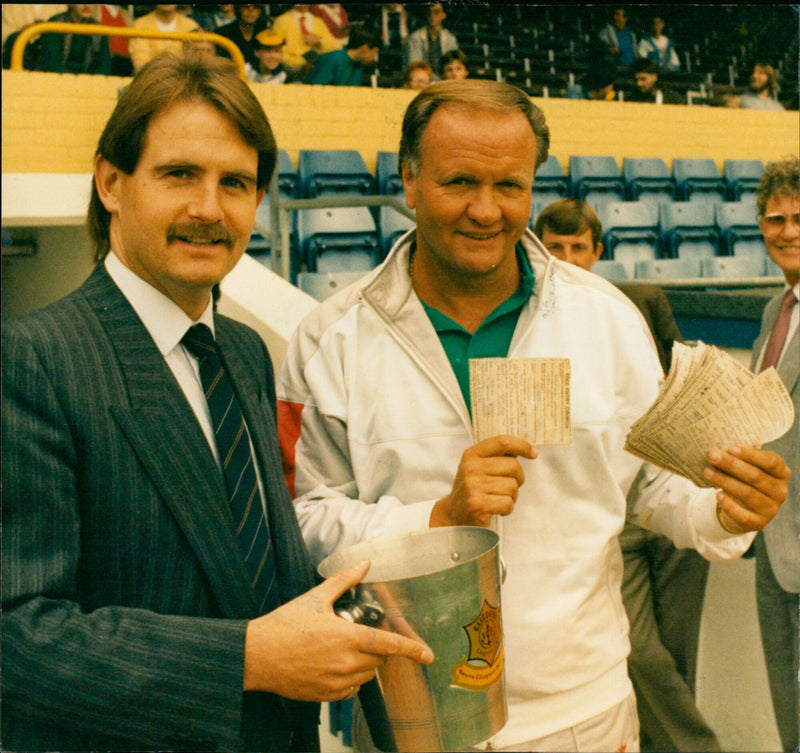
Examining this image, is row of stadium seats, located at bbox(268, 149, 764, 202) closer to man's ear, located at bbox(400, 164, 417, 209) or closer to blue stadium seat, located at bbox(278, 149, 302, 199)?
blue stadium seat, located at bbox(278, 149, 302, 199)

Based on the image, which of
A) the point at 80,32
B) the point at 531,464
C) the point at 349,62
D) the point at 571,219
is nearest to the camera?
Result: the point at 531,464

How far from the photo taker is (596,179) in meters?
6.21

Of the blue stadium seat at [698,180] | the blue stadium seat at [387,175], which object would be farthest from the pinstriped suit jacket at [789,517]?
the blue stadium seat at [698,180]

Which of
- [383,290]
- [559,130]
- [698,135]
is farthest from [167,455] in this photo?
[698,135]

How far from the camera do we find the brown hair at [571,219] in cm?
239

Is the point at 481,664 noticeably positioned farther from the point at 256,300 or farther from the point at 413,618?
the point at 256,300

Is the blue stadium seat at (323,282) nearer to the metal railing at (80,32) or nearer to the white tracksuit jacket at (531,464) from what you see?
the metal railing at (80,32)

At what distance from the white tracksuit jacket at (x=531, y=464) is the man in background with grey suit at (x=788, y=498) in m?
0.82

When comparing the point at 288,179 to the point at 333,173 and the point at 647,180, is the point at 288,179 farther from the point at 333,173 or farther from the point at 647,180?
the point at 647,180

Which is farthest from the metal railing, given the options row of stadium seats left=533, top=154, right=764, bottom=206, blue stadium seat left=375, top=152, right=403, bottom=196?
row of stadium seats left=533, top=154, right=764, bottom=206

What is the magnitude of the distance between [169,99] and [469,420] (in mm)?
614

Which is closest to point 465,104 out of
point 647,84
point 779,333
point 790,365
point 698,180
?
point 790,365

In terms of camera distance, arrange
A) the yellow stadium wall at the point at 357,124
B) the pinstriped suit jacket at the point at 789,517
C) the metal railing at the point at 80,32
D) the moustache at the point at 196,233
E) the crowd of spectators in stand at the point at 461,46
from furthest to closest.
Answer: the crowd of spectators in stand at the point at 461,46 < the yellow stadium wall at the point at 357,124 < the metal railing at the point at 80,32 < the pinstriped suit jacket at the point at 789,517 < the moustache at the point at 196,233

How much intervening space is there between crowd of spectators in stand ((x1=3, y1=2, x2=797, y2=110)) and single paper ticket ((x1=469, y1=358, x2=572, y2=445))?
265 centimetres
